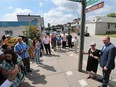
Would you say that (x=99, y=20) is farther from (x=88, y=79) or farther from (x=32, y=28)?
(x=88, y=79)

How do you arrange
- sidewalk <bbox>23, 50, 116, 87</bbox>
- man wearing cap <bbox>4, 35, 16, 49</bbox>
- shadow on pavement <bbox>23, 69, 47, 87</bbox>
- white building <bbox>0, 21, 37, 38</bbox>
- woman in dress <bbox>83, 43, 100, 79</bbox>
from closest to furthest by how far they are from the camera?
1. woman in dress <bbox>83, 43, 100, 79</bbox>
2. sidewalk <bbox>23, 50, 116, 87</bbox>
3. shadow on pavement <bbox>23, 69, 47, 87</bbox>
4. man wearing cap <bbox>4, 35, 16, 49</bbox>
5. white building <bbox>0, 21, 37, 38</bbox>

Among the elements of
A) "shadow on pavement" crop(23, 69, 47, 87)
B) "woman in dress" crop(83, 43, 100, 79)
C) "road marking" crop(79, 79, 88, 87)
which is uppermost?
"woman in dress" crop(83, 43, 100, 79)

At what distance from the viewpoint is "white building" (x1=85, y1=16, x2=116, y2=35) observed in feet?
122

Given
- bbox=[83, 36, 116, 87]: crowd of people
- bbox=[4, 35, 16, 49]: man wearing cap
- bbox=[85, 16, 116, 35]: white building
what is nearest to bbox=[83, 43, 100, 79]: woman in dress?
bbox=[83, 36, 116, 87]: crowd of people

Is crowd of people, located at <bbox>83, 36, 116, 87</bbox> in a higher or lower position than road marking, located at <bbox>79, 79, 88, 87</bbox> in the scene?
higher

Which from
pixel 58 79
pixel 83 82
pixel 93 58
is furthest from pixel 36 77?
pixel 93 58

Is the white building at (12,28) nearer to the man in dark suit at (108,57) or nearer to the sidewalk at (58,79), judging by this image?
the sidewalk at (58,79)

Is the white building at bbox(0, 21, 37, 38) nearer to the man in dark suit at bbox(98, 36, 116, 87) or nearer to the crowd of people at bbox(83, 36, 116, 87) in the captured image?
the crowd of people at bbox(83, 36, 116, 87)

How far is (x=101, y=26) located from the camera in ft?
124

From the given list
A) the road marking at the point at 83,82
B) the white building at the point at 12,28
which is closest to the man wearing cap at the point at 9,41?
the road marking at the point at 83,82

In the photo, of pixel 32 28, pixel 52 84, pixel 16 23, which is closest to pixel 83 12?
pixel 52 84

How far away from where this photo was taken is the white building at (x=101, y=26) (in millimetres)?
37250

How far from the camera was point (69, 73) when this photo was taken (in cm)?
509

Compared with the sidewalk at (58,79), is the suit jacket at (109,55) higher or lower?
higher
